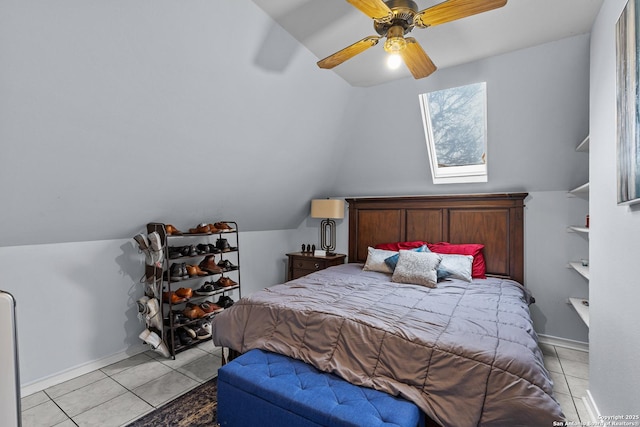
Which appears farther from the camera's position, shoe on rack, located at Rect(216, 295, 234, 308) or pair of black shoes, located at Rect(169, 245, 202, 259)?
shoe on rack, located at Rect(216, 295, 234, 308)

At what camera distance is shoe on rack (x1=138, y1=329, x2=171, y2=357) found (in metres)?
2.71

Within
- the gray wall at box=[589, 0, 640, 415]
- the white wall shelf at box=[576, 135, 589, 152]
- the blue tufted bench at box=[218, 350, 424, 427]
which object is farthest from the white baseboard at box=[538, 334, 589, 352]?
Answer: the blue tufted bench at box=[218, 350, 424, 427]

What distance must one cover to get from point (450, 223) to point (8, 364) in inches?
142

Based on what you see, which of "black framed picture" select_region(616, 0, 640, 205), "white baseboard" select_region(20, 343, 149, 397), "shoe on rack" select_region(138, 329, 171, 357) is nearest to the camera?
"black framed picture" select_region(616, 0, 640, 205)

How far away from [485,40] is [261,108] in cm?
183

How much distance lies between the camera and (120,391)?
2.27 metres

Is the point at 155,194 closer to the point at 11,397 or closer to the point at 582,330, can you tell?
the point at 11,397

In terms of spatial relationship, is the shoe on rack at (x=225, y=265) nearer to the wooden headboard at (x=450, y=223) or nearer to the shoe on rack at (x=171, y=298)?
the shoe on rack at (x=171, y=298)

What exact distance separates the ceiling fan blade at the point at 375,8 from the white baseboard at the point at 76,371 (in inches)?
128

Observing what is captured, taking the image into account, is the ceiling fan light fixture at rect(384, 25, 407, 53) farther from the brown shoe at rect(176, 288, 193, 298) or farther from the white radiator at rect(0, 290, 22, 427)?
the brown shoe at rect(176, 288, 193, 298)

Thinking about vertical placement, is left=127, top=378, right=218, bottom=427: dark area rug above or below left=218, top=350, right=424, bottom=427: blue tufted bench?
below

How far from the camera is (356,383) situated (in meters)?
1.62

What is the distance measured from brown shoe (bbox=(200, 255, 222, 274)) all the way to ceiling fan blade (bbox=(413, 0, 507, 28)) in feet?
9.05

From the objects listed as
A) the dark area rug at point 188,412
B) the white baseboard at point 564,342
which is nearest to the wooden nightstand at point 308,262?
the dark area rug at point 188,412
